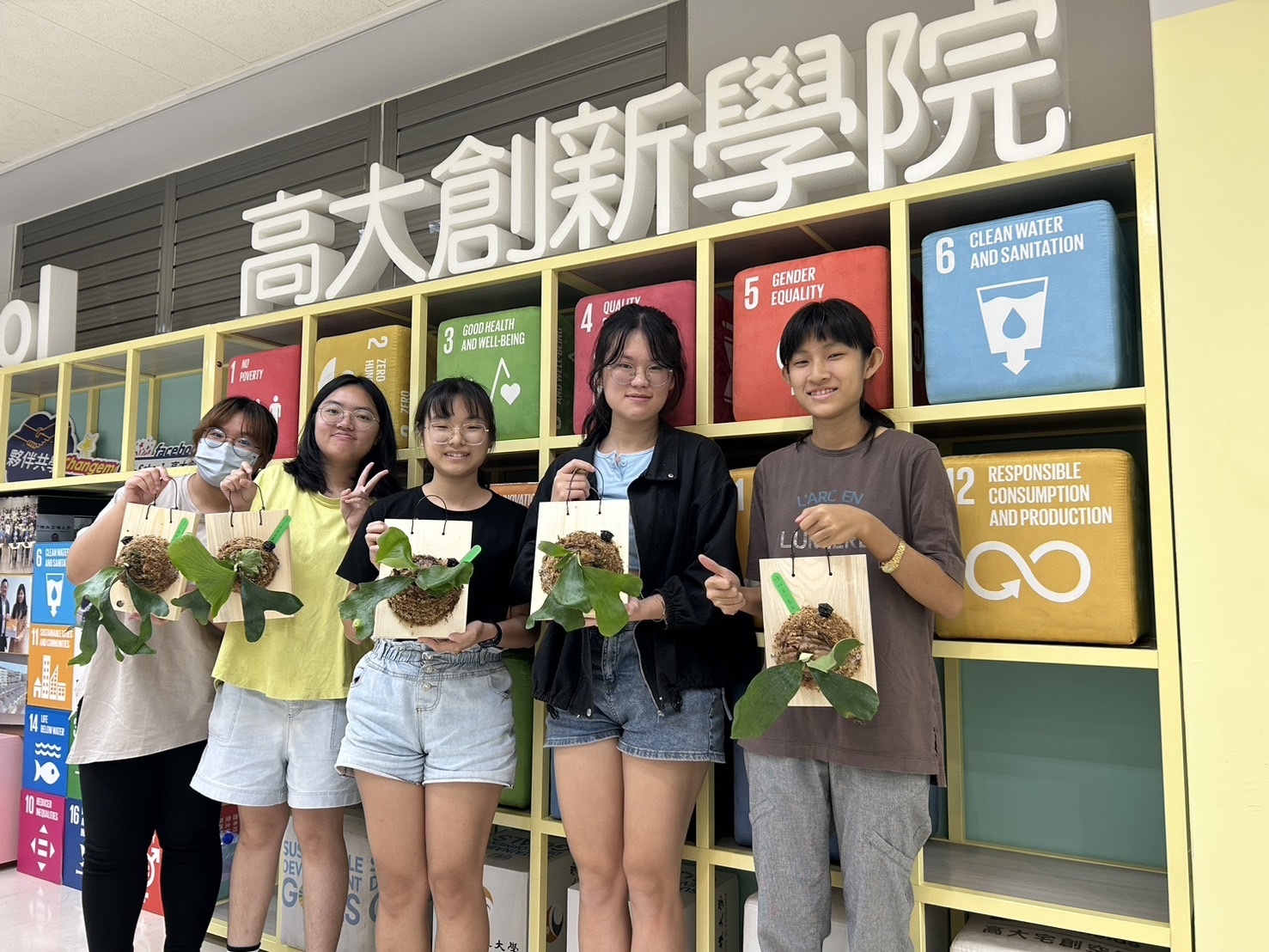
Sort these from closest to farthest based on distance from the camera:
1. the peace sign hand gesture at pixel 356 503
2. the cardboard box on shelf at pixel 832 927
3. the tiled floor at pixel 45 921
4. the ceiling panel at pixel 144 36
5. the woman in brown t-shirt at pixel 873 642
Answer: the woman in brown t-shirt at pixel 873 642 → the cardboard box on shelf at pixel 832 927 → the peace sign hand gesture at pixel 356 503 → the tiled floor at pixel 45 921 → the ceiling panel at pixel 144 36

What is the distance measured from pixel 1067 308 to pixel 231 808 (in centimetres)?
285

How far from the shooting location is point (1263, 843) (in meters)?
1.58

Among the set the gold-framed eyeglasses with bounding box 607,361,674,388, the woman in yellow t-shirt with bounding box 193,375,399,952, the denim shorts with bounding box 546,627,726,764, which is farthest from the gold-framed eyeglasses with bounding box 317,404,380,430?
the denim shorts with bounding box 546,627,726,764

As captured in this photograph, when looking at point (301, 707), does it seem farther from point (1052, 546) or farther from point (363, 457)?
point (1052, 546)

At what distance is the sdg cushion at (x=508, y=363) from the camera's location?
251cm

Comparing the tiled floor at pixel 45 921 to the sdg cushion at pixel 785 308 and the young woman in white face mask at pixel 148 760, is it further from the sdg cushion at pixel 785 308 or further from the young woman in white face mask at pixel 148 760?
the sdg cushion at pixel 785 308

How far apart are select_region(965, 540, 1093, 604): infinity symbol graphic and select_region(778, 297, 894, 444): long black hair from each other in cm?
32

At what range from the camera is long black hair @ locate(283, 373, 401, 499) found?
7.86ft

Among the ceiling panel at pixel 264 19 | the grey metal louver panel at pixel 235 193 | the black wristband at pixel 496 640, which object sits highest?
the ceiling panel at pixel 264 19

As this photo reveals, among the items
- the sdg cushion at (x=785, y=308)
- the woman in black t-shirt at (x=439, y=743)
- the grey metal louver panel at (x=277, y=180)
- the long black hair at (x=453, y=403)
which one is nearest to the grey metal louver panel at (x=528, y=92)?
the grey metal louver panel at (x=277, y=180)

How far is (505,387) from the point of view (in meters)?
2.54

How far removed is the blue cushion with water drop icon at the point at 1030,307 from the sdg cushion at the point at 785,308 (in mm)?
99

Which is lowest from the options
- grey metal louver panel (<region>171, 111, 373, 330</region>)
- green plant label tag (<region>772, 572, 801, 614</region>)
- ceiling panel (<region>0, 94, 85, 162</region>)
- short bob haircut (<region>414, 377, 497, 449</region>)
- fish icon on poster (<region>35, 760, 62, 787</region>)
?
fish icon on poster (<region>35, 760, 62, 787</region>)

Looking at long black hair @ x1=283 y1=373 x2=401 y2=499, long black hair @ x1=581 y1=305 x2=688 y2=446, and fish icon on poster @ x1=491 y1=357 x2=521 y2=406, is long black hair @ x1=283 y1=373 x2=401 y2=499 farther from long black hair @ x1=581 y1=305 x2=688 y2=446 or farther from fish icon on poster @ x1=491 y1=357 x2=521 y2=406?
long black hair @ x1=581 y1=305 x2=688 y2=446
